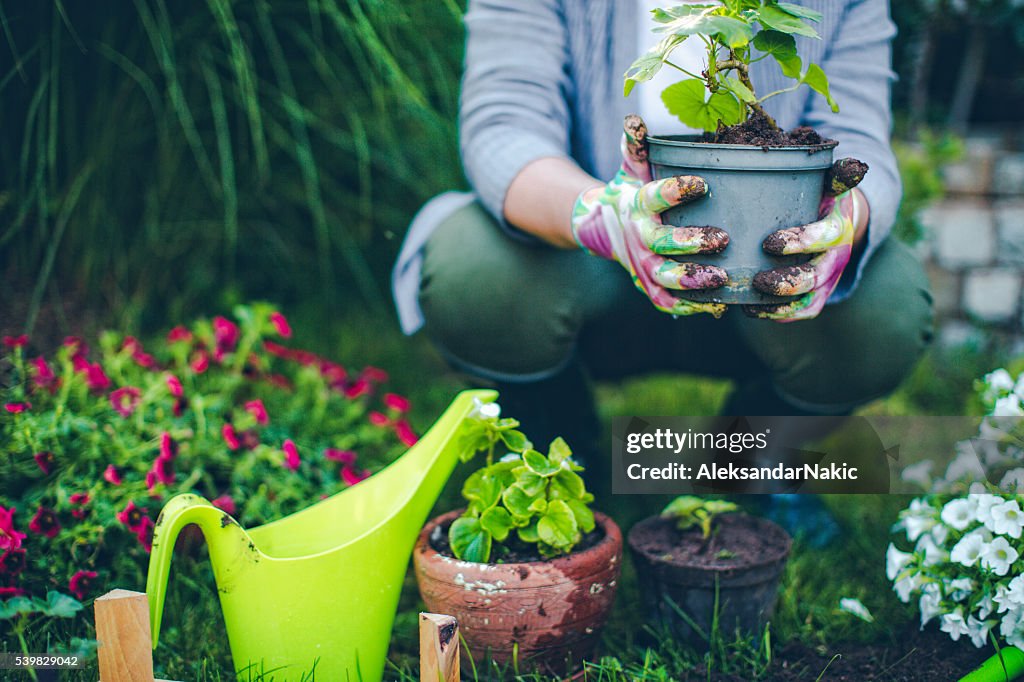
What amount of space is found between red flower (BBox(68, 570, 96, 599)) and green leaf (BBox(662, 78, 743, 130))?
2.81ft

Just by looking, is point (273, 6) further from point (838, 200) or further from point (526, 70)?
point (838, 200)

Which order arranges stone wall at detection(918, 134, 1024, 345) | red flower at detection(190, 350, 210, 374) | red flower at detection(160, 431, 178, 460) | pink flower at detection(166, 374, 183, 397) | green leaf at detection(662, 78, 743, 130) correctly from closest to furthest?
green leaf at detection(662, 78, 743, 130), red flower at detection(160, 431, 178, 460), pink flower at detection(166, 374, 183, 397), red flower at detection(190, 350, 210, 374), stone wall at detection(918, 134, 1024, 345)

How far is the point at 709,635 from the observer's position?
3.59ft

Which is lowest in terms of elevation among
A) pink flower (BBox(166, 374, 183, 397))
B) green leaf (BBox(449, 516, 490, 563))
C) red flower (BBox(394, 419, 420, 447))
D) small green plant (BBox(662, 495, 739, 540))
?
red flower (BBox(394, 419, 420, 447))

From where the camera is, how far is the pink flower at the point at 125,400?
1300 millimetres

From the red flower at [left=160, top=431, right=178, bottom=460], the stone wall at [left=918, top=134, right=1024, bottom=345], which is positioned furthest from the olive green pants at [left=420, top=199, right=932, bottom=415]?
the stone wall at [left=918, top=134, right=1024, bottom=345]

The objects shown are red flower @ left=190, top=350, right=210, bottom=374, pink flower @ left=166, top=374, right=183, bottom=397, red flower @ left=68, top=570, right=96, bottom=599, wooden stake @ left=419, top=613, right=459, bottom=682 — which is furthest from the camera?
red flower @ left=190, top=350, right=210, bottom=374

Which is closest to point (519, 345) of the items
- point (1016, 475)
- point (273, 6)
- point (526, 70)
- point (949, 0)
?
point (526, 70)

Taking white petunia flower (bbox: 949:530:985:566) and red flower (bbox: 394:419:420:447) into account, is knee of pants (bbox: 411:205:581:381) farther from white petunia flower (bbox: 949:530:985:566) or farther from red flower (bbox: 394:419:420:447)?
white petunia flower (bbox: 949:530:985:566)

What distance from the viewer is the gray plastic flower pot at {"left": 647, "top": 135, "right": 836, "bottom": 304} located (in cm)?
88

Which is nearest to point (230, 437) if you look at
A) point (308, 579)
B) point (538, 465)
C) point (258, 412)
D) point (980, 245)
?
point (258, 412)

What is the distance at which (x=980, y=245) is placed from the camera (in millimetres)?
2246

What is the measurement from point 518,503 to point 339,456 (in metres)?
0.48

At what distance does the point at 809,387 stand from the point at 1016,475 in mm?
282
